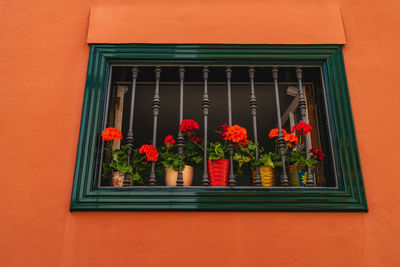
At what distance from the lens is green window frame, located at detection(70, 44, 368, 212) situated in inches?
89.1

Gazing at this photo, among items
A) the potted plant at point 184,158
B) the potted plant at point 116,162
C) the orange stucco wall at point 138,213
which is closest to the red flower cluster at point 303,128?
the orange stucco wall at point 138,213

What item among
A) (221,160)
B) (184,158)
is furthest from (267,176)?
(184,158)

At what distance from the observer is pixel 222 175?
95.3 inches

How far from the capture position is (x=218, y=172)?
7.95 ft

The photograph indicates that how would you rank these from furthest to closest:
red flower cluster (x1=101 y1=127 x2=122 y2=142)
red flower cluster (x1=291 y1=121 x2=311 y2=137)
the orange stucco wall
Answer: red flower cluster (x1=291 y1=121 x2=311 y2=137) < red flower cluster (x1=101 y1=127 x2=122 y2=142) < the orange stucco wall

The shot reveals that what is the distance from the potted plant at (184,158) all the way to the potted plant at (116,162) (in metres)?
0.28

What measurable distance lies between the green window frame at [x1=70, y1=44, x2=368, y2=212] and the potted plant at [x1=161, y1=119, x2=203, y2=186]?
0.18 meters

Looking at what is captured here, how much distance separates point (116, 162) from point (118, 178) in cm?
12

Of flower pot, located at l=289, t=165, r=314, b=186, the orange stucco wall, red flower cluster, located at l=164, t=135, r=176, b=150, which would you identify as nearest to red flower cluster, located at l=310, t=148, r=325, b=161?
flower pot, located at l=289, t=165, r=314, b=186

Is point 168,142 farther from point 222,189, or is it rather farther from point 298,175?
point 298,175

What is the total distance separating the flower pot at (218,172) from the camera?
2412mm

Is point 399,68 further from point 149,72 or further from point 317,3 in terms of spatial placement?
point 149,72

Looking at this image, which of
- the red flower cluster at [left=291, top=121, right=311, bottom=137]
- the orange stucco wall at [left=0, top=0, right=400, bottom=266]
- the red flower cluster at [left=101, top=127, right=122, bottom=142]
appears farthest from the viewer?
the red flower cluster at [left=291, top=121, right=311, bottom=137]

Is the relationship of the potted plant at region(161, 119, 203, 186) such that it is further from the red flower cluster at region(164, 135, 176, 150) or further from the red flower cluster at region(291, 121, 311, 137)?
the red flower cluster at region(291, 121, 311, 137)
